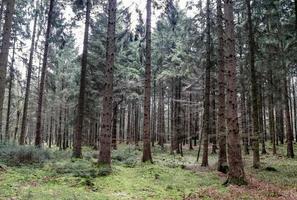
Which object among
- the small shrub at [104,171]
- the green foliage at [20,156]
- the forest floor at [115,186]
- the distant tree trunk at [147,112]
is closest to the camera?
the forest floor at [115,186]

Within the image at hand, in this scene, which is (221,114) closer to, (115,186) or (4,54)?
(115,186)

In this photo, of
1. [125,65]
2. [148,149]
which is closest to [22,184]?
[148,149]

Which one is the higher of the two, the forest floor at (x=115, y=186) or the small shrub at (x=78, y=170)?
the small shrub at (x=78, y=170)

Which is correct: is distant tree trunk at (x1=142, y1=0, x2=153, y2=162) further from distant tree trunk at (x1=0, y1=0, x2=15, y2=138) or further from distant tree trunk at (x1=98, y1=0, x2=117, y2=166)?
distant tree trunk at (x1=0, y1=0, x2=15, y2=138)

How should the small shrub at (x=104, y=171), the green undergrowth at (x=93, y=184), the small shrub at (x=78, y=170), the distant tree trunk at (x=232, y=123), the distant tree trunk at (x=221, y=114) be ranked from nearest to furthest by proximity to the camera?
the green undergrowth at (x=93, y=184) < the distant tree trunk at (x=232, y=123) < the small shrub at (x=78, y=170) < the small shrub at (x=104, y=171) < the distant tree trunk at (x=221, y=114)

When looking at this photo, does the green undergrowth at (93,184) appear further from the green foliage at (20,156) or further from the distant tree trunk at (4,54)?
the distant tree trunk at (4,54)

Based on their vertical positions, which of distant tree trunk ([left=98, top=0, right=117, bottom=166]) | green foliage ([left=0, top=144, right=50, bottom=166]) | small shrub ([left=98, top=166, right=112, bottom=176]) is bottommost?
small shrub ([left=98, top=166, right=112, bottom=176])

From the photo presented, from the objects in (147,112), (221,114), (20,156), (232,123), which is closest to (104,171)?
(20,156)

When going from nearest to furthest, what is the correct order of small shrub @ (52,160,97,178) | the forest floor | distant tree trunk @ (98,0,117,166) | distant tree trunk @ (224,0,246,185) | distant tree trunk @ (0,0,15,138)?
the forest floor, distant tree trunk @ (0,0,15,138), distant tree trunk @ (224,0,246,185), small shrub @ (52,160,97,178), distant tree trunk @ (98,0,117,166)

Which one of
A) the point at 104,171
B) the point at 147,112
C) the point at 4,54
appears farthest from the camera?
the point at 147,112

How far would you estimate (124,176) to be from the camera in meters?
13.5

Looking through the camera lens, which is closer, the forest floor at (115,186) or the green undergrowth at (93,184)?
the green undergrowth at (93,184)

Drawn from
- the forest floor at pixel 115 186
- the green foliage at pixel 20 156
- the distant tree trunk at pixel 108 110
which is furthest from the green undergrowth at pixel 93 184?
the green foliage at pixel 20 156

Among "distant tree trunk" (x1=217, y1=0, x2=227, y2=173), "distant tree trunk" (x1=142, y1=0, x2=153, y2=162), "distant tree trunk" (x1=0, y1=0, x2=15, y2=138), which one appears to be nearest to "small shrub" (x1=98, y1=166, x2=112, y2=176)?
"distant tree trunk" (x1=0, y1=0, x2=15, y2=138)
